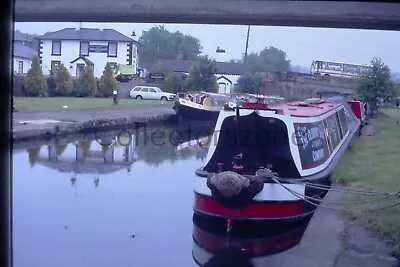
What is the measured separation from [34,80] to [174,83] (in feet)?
3.54

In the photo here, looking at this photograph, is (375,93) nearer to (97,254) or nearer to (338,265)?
(338,265)

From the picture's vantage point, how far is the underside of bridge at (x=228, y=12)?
4.13 meters

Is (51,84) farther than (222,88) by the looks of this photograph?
No

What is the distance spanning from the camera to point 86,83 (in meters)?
4.97

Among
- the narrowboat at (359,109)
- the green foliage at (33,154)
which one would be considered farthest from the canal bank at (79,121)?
the narrowboat at (359,109)

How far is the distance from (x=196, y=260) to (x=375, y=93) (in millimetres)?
2516

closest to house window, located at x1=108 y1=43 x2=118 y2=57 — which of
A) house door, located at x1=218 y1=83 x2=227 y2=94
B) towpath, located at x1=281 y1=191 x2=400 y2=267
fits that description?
house door, located at x1=218 y1=83 x2=227 y2=94

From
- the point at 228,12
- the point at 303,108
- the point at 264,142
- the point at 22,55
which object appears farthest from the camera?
the point at 303,108

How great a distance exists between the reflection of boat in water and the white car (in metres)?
1.17

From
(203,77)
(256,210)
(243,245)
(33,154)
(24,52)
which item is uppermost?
(24,52)

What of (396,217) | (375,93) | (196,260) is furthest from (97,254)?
(375,93)

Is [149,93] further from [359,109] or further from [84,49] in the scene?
[359,109]

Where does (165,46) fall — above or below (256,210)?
above

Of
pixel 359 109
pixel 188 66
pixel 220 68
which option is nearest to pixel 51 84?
pixel 188 66
